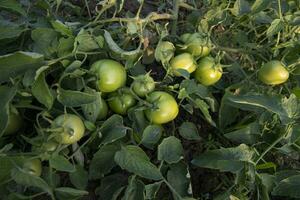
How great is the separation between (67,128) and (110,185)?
9.5 inches

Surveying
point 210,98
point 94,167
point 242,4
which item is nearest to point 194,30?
point 242,4

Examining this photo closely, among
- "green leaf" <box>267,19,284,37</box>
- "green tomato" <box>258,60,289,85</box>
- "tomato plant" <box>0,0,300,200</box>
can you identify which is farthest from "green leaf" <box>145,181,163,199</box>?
"green leaf" <box>267,19,284,37</box>

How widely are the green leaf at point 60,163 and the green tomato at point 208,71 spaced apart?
0.43 m

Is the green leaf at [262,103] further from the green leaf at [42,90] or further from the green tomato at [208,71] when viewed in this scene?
the green leaf at [42,90]

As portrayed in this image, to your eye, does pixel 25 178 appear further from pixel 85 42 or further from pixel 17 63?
pixel 85 42

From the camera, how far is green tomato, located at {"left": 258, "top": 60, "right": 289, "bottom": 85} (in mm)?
1207

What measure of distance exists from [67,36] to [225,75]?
1.63ft

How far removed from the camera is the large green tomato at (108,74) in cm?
111

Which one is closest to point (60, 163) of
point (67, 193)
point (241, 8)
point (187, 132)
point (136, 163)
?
point (67, 193)

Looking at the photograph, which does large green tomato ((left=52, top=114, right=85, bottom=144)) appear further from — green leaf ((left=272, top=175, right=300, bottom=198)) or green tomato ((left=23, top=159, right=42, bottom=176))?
green leaf ((left=272, top=175, right=300, bottom=198))

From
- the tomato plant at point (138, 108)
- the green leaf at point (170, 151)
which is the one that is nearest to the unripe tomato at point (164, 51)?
the tomato plant at point (138, 108)

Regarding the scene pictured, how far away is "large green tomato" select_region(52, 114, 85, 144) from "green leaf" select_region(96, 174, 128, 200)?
19 centimetres

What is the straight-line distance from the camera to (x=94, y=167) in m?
1.12

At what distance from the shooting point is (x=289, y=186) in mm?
1116
